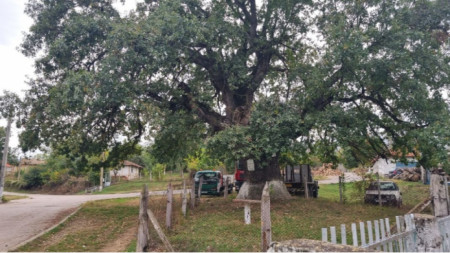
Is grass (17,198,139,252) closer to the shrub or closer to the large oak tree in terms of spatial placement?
the large oak tree

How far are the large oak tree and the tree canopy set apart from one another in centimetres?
5

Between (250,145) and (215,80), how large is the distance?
5.04m

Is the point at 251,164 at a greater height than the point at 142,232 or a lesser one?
greater

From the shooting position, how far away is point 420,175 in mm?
33312

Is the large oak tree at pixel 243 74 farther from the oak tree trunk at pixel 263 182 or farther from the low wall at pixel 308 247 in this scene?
the low wall at pixel 308 247

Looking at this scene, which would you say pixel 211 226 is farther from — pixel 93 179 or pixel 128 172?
pixel 128 172

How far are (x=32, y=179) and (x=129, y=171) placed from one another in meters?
14.1

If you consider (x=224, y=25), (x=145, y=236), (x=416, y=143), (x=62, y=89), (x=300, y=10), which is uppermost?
(x=300, y=10)

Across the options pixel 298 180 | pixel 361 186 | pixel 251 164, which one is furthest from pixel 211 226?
pixel 298 180

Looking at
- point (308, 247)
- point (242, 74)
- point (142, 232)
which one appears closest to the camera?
point (308, 247)

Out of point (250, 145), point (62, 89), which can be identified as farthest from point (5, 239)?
point (250, 145)

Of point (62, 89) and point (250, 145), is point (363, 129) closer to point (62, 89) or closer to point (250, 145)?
point (250, 145)

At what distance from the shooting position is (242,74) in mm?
13234

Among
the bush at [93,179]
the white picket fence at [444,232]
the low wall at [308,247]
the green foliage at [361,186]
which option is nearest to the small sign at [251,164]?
the green foliage at [361,186]
